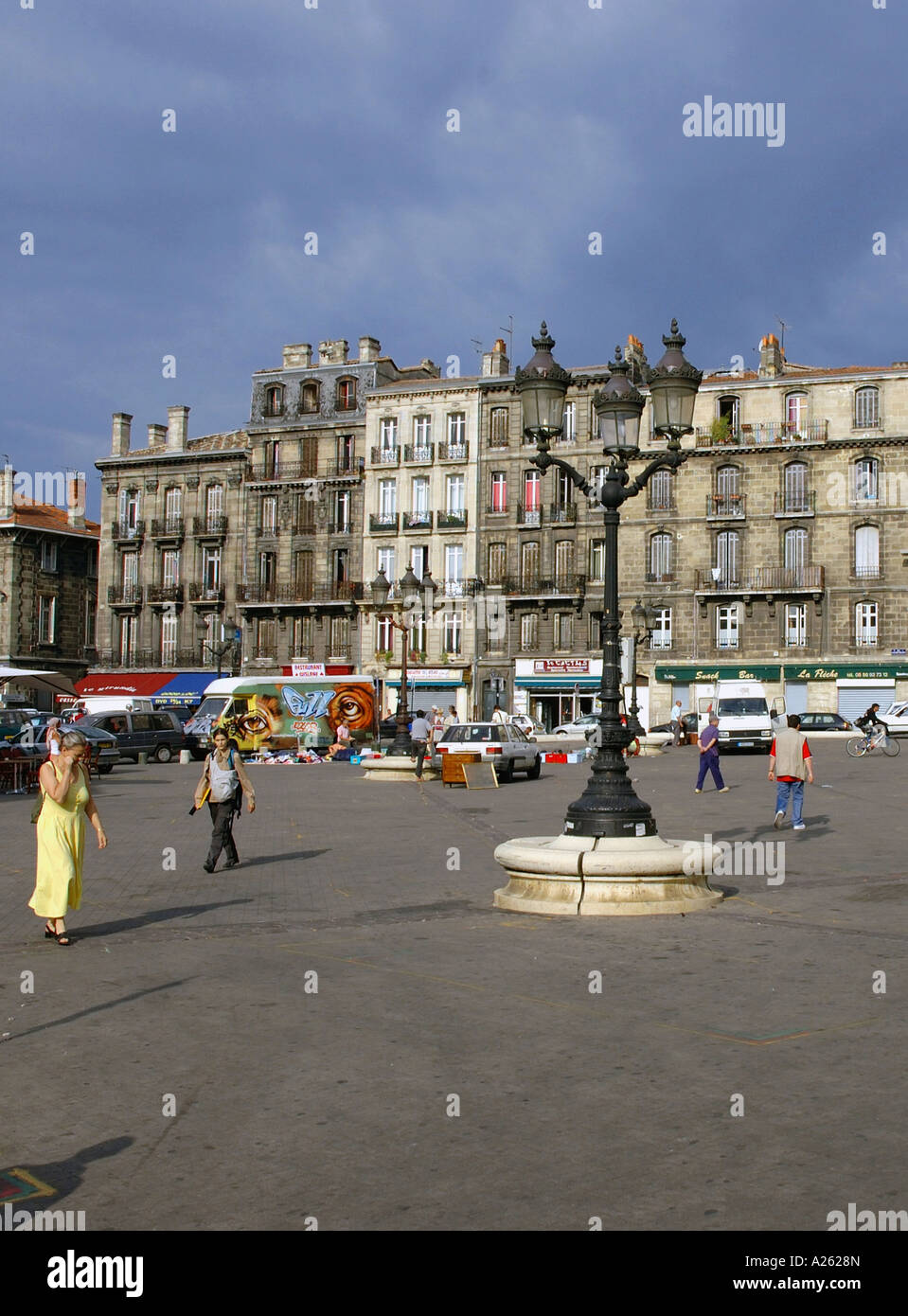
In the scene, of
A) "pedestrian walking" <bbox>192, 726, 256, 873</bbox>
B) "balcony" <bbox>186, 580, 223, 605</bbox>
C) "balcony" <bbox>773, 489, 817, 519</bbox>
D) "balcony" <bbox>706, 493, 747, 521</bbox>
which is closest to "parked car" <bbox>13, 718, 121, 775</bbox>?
"pedestrian walking" <bbox>192, 726, 256, 873</bbox>

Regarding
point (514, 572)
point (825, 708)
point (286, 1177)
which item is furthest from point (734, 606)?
point (286, 1177)

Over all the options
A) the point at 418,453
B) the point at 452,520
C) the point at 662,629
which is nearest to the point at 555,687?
the point at 662,629

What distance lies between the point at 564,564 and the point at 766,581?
28.4ft

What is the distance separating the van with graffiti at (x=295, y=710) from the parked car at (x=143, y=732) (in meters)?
4.48

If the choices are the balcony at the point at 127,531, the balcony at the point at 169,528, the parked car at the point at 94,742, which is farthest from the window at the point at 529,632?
the parked car at the point at 94,742

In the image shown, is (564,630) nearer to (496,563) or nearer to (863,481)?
(496,563)

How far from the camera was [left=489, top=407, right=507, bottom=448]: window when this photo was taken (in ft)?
199

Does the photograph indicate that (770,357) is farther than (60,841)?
Yes

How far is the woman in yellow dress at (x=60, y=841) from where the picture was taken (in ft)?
31.8

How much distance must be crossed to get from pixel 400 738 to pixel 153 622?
130ft

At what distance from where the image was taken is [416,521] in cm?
6166

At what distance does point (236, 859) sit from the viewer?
14094mm

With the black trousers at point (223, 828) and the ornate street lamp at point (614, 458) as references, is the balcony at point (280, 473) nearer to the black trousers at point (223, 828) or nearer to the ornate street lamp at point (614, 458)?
the black trousers at point (223, 828)
